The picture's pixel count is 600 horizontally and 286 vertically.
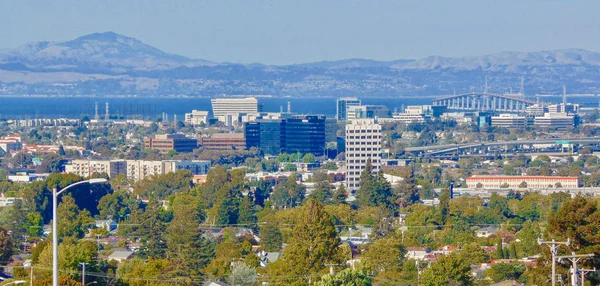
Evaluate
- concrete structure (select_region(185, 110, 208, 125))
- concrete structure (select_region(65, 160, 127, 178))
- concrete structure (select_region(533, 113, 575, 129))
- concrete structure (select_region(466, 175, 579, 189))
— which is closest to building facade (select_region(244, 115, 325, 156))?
concrete structure (select_region(65, 160, 127, 178))

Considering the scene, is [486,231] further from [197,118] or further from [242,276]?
[197,118]

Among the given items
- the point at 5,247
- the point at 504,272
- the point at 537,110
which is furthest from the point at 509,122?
the point at 5,247

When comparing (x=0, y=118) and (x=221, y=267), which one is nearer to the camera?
(x=221, y=267)

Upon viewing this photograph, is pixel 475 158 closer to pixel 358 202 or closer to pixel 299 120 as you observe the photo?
pixel 299 120

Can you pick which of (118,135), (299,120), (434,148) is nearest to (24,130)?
(118,135)

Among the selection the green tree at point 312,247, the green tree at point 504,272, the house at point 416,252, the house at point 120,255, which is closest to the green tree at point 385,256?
the house at point 416,252

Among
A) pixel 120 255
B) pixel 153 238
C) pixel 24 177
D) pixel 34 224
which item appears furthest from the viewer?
pixel 24 177
